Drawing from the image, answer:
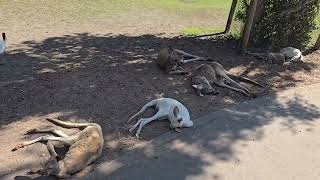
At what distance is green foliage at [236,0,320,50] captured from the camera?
965cm

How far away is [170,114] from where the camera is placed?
6.04 metres

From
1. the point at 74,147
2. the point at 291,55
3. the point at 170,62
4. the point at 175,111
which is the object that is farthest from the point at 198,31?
the point at 74,147

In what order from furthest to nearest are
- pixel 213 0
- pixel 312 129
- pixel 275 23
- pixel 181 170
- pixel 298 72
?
pixel 213 0, pixel 275 23, pixel 298 72, pixel 312 129, pixel 181 170

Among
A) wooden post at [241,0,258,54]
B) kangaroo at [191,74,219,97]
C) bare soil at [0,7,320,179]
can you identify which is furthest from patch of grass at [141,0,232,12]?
kangaroo at [191,74,219,97]

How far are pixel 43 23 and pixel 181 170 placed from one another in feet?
23.0

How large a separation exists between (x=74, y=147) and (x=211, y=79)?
3129mm

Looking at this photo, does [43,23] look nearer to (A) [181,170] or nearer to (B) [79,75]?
(B) [79,75]

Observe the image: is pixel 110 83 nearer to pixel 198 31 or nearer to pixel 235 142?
pixel 235 142

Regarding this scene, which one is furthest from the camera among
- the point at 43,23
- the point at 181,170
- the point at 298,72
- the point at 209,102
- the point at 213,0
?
the point at 213,0

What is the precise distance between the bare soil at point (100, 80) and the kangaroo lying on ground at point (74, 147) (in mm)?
141

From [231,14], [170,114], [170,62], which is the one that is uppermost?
[231,14]

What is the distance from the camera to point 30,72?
7402 millimetres

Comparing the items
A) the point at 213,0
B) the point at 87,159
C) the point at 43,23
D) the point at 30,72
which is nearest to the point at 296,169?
the point at 87,159

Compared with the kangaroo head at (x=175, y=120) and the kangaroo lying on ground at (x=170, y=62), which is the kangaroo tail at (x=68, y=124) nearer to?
the kangaroo head at (x=175, y=120)
